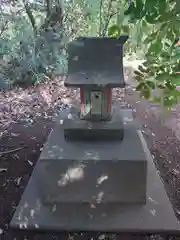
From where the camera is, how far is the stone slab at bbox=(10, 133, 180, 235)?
6.79ft

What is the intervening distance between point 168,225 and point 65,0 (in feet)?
14.1

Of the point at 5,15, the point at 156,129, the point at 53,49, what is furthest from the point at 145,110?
the point at 5,15

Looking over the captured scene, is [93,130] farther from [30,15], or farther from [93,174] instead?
[30,15]

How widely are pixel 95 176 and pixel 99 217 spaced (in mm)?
296

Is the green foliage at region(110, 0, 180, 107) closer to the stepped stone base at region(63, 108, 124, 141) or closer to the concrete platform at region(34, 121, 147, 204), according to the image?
the concrete platform at region(34, 121, 147, 204)

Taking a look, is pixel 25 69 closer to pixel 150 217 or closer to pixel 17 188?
pixel 17 188

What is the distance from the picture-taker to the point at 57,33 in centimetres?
508

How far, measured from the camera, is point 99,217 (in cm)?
216

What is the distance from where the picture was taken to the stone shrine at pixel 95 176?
83.4 inches

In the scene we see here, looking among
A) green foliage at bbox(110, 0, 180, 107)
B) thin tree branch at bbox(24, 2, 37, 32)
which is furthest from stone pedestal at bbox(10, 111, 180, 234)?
thin tree branch at bbox(24, 2, 37, 32)

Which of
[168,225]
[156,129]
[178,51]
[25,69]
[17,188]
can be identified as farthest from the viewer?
[25,69]

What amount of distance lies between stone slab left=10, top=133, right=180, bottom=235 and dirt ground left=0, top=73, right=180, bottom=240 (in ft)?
0.24

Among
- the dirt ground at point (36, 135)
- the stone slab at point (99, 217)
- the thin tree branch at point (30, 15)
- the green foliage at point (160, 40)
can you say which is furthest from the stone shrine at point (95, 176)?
the thin tree branch at point (30, 15)

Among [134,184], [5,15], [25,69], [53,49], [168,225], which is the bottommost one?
[168,225]
